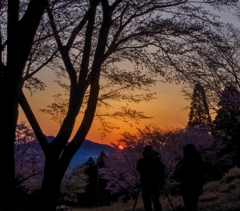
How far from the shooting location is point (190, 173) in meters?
8.97

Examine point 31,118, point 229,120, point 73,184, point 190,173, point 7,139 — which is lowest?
point 190,173

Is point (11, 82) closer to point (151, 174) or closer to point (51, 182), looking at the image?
point (51, 182)

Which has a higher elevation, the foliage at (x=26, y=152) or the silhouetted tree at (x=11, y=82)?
the foliage at (x=26, y=152)

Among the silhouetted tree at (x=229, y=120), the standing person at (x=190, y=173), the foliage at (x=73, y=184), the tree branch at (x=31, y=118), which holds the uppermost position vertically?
the silhouetted tree at (x=229, y=120)

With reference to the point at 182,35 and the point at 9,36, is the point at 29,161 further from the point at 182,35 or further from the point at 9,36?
the point at 9,36

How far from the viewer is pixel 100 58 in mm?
8562

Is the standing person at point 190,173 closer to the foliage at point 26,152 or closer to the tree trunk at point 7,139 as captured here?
the tree trunk at point 7,139

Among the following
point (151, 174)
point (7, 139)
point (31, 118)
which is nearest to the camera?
point (7, 139)

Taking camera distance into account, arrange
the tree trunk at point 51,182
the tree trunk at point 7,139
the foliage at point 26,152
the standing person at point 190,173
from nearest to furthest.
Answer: the tree trunk at point 7,139 < the tree trunk at point 51,182 < the standing person at point 190,173 < the foliage at point 26,152

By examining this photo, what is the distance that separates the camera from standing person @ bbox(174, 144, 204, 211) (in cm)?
888

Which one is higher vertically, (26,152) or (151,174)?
(26,152)

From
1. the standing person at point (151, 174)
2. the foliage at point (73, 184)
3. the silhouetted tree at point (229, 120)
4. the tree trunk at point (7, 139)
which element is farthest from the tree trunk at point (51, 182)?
the foliage at point (73, 184)

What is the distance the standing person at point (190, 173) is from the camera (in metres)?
8.88

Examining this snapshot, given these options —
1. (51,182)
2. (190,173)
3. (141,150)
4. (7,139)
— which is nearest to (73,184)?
(141,150)
